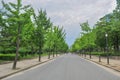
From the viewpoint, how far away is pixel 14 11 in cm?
2961

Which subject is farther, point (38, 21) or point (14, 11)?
point (38, 21)

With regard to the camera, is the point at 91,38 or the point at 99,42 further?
the point at 99,42

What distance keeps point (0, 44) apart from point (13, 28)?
17.5 meters

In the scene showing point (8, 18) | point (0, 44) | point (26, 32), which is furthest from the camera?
point (0, 44)

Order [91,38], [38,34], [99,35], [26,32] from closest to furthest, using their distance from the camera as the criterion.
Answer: [26,32] → [38,34] → [91,38] → [99,35]

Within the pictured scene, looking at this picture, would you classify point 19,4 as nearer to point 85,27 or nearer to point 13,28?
point 13,28

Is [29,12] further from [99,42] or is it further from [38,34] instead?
[99,42]

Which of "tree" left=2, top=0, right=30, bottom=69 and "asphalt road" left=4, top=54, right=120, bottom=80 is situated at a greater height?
"tree" left=2, top=0, right=30, bottom=69

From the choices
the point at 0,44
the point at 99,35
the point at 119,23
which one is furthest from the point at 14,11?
the point at 99,35

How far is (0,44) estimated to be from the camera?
154 feet

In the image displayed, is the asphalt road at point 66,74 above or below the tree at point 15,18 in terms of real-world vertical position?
below

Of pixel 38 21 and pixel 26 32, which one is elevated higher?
pixel 38 21

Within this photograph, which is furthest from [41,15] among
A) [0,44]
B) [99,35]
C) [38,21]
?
[99,35]

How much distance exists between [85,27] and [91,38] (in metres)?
4.19
